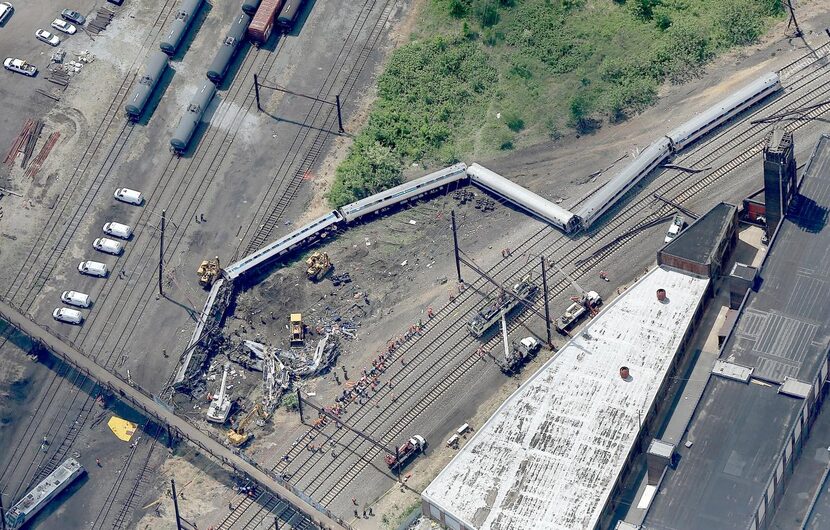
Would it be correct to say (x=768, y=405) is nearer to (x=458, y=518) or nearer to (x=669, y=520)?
(x=669, y=520)

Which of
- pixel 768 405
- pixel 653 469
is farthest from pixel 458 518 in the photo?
pixel 768 405

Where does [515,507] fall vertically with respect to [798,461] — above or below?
below

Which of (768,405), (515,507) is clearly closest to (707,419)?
(768,405)

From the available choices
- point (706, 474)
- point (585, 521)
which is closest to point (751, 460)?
point (706, 474)

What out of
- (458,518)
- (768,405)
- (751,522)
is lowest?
(458,518)

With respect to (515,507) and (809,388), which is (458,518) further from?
(809,388)

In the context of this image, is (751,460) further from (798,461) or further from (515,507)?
(515,507)

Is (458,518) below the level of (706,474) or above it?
below
